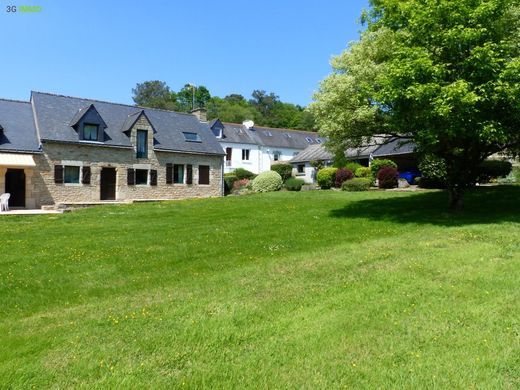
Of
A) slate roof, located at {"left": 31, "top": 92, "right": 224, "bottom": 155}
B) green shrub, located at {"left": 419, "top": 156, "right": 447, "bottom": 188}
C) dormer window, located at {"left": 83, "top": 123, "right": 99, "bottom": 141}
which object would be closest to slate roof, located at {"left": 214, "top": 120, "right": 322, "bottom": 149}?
slate roof, located at {"left": 31, "top": 92, "right": 224, "bottom": 155}

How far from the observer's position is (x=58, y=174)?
31.1 meters

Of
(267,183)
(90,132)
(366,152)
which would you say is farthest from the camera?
(366,152)

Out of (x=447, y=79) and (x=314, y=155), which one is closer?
(x=447, y=79)

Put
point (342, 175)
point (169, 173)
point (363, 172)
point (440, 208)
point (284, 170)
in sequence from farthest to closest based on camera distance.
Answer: point (284, 170), point (169, 173), point (342, 175), point (363, 172), point (440, 208)

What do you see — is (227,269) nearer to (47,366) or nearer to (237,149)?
(47,366)

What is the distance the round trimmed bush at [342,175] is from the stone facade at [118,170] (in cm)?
1121

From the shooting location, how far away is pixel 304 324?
628 cm

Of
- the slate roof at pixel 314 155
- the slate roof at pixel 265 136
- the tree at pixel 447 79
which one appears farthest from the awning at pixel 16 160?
the slate roof at pixel 265 136

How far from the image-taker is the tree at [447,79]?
13.2 metres

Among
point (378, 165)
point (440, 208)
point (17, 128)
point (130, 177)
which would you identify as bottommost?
point (440, 208)

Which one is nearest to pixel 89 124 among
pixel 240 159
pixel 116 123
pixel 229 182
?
pixel 116 123

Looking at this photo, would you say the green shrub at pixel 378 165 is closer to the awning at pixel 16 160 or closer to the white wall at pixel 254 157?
the awning at pixel 16 160

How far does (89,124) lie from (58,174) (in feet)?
14.5

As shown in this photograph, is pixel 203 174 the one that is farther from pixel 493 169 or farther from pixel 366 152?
pixel 493 169
